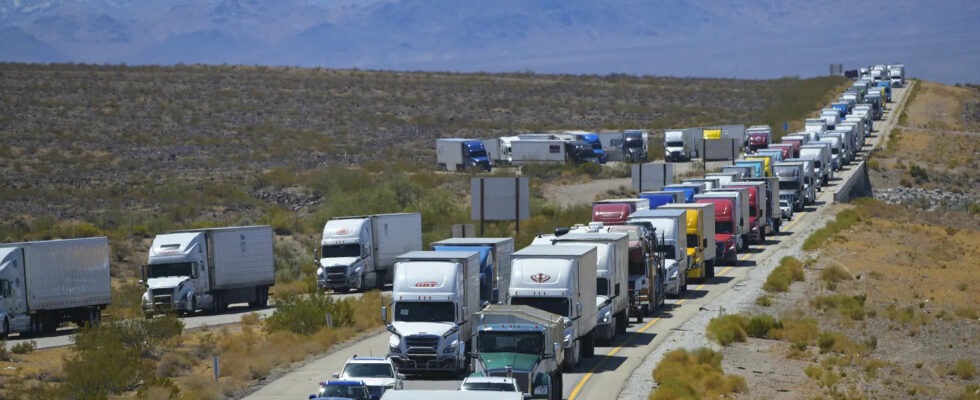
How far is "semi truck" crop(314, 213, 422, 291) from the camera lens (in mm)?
49656

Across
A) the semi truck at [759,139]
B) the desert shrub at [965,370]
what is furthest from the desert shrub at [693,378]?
the semi truck at [759,139]

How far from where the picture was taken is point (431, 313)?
29266 mm

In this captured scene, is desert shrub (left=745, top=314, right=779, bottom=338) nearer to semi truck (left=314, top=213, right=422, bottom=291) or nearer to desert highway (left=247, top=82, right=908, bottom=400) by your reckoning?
desert highway (left=247, top=82, right=908, bottom=400)

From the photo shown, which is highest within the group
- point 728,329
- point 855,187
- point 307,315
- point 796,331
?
point 855,187

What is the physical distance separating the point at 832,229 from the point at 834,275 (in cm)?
1574

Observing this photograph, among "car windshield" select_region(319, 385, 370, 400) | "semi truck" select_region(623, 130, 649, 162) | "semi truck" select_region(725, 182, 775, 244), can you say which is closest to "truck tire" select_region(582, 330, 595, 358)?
"car windshield" select_region(319, 385, 370, 400)

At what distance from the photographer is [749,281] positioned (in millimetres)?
48625

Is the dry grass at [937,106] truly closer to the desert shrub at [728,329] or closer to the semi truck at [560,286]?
the desert shrub at [728,329]

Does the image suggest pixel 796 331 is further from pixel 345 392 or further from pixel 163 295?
pixel 163 295

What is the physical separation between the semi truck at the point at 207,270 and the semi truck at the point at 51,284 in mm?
Answer: 1708

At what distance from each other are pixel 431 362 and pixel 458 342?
0.85 metres

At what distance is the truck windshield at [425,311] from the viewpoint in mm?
29219

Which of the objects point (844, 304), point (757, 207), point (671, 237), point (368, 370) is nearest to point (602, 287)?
point (671, 237)

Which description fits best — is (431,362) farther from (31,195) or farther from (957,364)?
(31,195)
